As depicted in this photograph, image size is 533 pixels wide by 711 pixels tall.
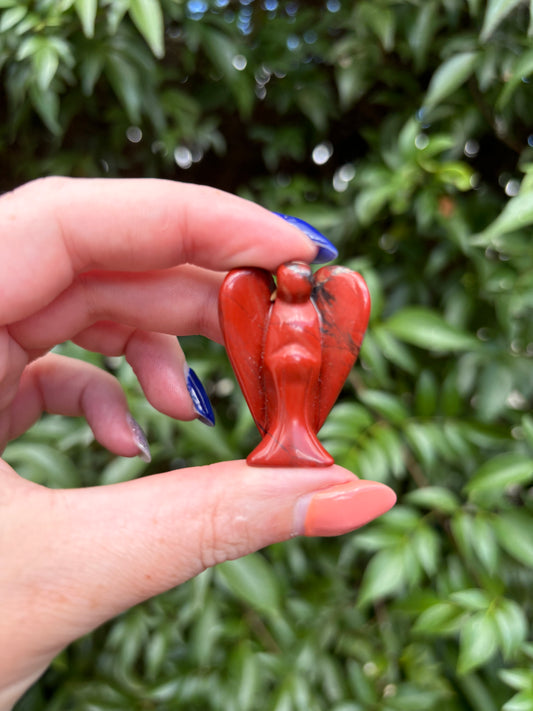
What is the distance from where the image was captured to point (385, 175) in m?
0.79

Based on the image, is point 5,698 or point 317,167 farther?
point 317,167

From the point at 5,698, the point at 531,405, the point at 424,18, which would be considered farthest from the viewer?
the point at 531,405

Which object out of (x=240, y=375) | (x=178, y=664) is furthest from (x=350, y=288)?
(x=178, y=664)

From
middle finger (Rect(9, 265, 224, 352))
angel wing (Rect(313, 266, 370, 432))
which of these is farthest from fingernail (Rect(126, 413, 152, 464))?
angel wing (Rect(313, 266, 370, 432))

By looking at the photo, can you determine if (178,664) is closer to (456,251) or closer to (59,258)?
(59,258)

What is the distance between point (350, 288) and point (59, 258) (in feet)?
0.95

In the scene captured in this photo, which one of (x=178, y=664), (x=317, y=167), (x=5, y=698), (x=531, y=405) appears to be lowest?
(x=178, y=664)

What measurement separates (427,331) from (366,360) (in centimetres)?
9

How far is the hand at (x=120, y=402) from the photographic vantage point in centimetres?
45

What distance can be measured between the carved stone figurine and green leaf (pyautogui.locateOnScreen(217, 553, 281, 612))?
0.87 feet

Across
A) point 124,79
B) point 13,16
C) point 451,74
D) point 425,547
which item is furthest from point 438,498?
point 13,16

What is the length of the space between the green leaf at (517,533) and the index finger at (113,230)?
0.43 m

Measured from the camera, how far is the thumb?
445 mm

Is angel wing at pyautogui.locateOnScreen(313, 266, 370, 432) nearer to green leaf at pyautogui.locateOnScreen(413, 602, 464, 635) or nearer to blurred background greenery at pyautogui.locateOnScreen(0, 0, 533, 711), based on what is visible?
blurred background greenery at pyautogui.locateOnScreen(0, 0, 533, 711)
